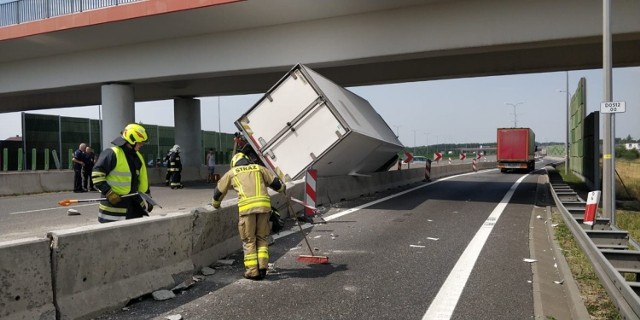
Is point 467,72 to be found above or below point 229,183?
above

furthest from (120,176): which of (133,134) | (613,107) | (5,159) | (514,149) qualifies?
(514,149)

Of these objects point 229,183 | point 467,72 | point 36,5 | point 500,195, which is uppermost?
point 36,5

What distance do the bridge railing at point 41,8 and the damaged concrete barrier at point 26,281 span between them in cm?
1352

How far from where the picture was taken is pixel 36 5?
56.4ft

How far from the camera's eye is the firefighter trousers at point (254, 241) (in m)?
5.73

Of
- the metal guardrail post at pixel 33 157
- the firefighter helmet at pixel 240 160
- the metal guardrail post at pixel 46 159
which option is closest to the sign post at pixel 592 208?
the firefighter helmet at pixel 240 160

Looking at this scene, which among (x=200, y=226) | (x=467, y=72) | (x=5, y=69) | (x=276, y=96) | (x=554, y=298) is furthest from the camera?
(x=5, y=69)

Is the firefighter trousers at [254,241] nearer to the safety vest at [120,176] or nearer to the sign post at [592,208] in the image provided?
the safety vest at [120,176]

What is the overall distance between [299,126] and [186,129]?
14.3 metres

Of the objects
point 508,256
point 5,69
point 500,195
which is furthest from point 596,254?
point 5,69

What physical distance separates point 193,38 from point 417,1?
26.6 ft

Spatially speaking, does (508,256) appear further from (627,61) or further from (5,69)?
(5,69)

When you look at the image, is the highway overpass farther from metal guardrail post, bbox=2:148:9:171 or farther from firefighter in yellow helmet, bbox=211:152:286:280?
metal guardrail post, bbox=2:148:9:171

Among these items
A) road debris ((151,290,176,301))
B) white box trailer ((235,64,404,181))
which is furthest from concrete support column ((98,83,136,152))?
road debris ((151,290,176,301))
